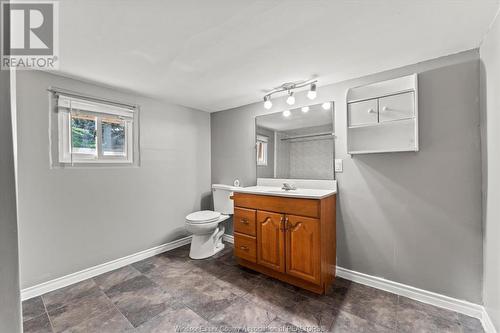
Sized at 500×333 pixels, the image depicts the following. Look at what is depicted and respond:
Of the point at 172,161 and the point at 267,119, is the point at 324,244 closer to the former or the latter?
the point at 267,119

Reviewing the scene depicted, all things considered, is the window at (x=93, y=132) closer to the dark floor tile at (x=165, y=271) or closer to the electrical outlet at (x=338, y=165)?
the dark floor tile at (x=165, y=271)

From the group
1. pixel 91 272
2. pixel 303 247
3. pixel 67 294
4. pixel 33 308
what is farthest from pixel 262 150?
pixel 33 308

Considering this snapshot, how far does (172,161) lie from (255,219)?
1457mm

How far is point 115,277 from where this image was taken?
7.27 feet

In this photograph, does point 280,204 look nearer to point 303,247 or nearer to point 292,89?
point 303,247

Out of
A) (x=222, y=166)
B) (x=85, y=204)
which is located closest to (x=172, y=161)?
(x=222, y=166)

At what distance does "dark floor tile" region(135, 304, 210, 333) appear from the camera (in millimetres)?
1521

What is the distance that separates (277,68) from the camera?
1929mm

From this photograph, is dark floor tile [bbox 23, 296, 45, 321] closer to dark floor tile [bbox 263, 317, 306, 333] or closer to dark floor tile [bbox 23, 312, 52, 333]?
dark floor tile [bbox 23, 312, 52, 333]

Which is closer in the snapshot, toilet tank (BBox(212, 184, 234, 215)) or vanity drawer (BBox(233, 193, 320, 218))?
vanity drawer (BBox(233, 193, 320, 218))

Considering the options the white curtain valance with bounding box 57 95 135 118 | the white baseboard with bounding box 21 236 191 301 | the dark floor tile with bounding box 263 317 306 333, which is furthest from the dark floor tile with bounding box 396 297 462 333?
the white curtain valance with bounding box 57 95 135 118

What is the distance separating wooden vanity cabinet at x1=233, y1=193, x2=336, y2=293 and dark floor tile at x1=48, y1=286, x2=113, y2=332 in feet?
4.14

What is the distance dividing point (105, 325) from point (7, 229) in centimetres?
153

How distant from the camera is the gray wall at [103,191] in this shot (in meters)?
1.89
